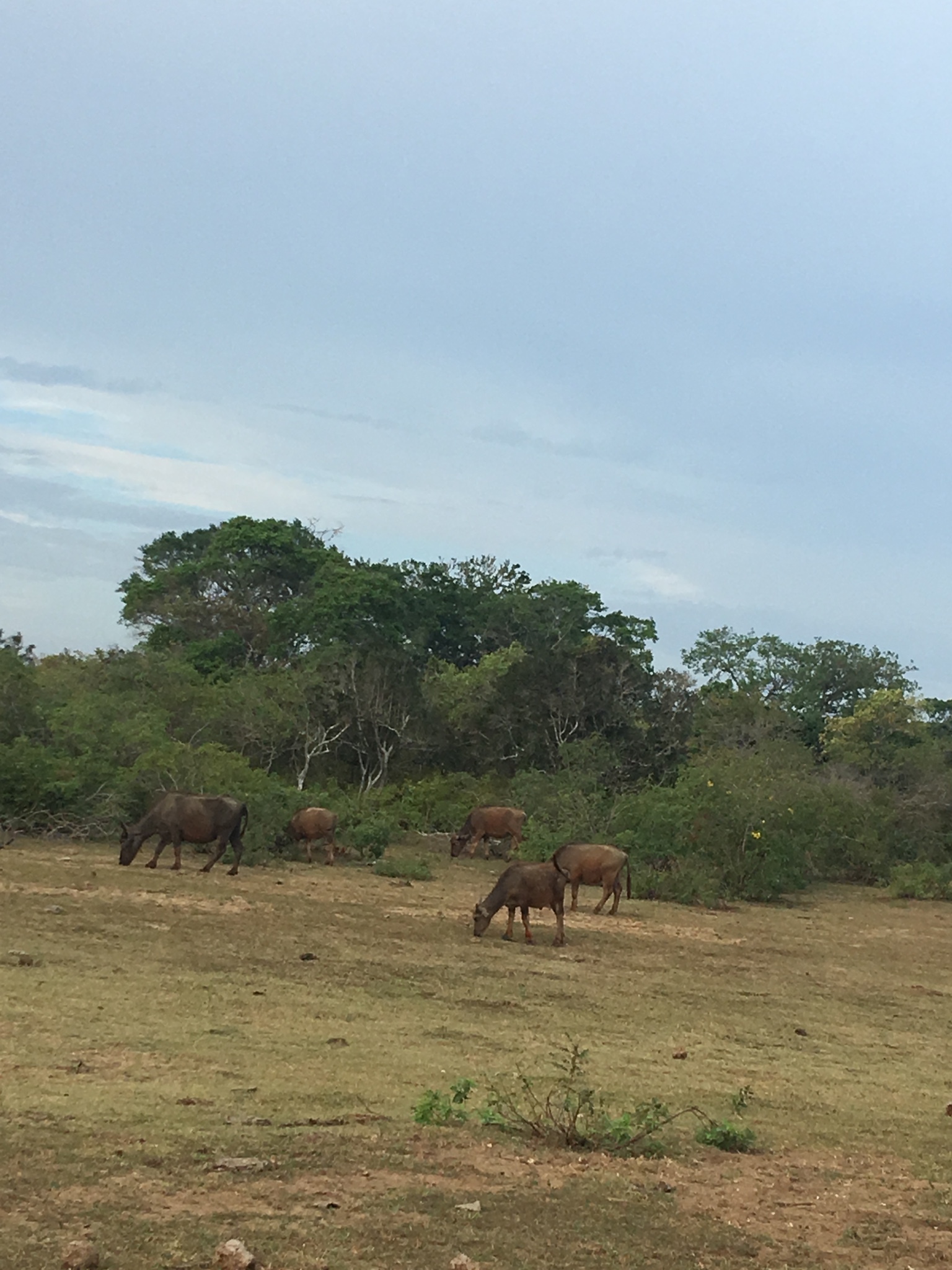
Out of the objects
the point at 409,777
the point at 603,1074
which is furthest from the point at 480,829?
the point at 603,1074

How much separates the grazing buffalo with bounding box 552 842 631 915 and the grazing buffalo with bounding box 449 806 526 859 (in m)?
8.23

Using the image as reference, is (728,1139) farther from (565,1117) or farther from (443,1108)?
(443,1108)

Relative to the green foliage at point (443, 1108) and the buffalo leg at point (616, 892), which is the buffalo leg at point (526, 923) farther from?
the green foliage at point (443, 1108)

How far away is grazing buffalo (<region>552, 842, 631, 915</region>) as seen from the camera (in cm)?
2028

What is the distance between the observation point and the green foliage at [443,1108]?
24.9ft

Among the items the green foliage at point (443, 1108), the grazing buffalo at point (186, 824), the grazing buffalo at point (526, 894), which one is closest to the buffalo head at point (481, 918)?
the grazing buffalo at point (526, 894)

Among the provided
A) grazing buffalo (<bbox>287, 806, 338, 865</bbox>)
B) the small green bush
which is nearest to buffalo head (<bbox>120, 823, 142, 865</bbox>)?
grazing buffalo (<bbox>287, 806, 338, 865</bbox>)

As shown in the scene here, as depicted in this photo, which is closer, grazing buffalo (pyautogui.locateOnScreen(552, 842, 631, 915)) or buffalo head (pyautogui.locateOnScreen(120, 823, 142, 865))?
grazing buffalo (pyautogui.locateOnScreen(552, 842, 631, 915))

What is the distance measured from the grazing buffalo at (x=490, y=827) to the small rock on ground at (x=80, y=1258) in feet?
77.4

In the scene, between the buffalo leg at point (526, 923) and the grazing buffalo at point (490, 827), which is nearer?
the buffalo leg at point (526, 923)

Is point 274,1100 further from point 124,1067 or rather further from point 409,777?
point 409,777

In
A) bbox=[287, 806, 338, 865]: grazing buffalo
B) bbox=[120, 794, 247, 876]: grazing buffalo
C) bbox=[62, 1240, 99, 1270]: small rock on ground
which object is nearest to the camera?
bbox=[62, 1240, 99, 1270]: small rock on ground

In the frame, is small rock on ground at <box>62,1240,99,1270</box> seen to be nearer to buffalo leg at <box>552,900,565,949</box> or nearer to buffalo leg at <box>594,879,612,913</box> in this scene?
buffalo leg at <box>552,900,565,949</box>

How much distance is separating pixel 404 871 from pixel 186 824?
465cm
